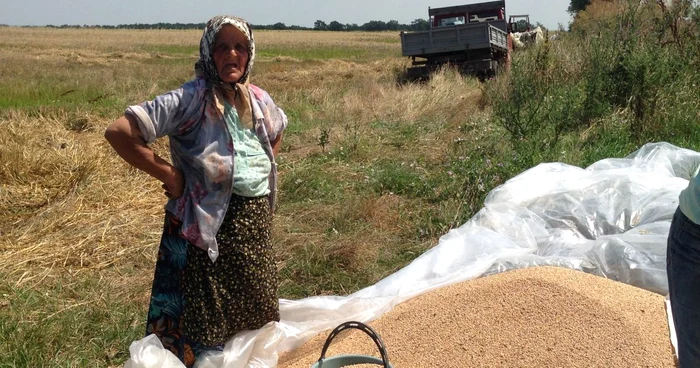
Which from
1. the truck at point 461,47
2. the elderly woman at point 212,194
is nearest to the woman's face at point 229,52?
the elderly woman at point 212,194

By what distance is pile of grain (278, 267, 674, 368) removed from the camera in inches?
88.4

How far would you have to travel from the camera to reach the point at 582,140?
17.6 ft

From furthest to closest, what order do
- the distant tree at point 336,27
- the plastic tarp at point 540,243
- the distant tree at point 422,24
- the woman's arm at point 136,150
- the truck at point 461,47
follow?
the distant tree at point 336,27
the distant tree at point 422,24
the truck at point 461,47
the plastic tarp at point 540,243
the woman's arm at point 136,150

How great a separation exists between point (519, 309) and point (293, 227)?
203 cm

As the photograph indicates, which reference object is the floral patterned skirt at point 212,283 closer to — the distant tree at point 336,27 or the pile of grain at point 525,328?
the pile of grain at point 525,328

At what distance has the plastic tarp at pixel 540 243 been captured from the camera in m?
2.59

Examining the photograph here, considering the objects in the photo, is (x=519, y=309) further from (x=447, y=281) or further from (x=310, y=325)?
(x=310, y=325)

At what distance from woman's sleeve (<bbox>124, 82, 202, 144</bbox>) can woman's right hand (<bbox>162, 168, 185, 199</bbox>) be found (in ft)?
0.47

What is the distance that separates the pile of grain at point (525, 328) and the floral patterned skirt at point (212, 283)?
0.32 m

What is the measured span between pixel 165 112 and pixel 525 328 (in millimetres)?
1511

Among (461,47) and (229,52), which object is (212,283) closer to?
(229,52)

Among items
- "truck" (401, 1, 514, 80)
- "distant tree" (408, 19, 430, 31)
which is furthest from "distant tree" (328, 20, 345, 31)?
"truck" (401, 1, 514, 80)

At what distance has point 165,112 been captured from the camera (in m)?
2.07

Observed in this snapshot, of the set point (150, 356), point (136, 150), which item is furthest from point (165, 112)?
point (150, 356)
